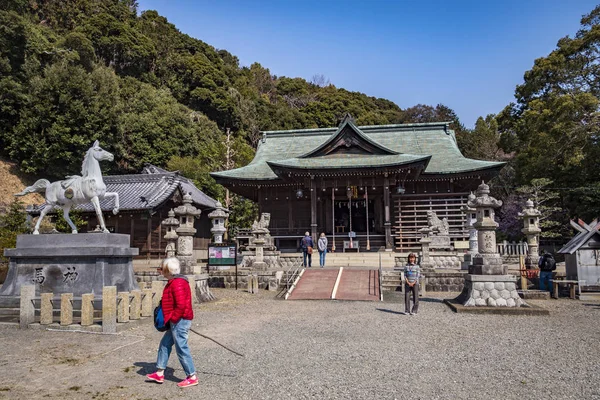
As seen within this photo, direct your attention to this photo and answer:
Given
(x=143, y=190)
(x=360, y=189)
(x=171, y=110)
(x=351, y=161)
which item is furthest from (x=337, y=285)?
(x=171, y=110)

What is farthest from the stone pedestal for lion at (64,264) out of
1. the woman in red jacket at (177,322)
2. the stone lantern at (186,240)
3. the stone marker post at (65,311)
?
the woman in red jacket at (177,322)

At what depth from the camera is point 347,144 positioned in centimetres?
2394

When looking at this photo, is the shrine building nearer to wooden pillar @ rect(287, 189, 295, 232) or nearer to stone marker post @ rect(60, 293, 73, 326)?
wooden pillar @ rect(287, 189, 295, 232)

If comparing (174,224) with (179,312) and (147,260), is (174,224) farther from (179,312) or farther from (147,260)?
(179,312)

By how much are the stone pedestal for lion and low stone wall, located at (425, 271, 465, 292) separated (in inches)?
418

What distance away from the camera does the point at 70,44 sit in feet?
125

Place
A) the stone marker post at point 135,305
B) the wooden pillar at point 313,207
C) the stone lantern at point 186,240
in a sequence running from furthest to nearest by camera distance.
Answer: the wooden pillar at point 313,207 → the stone lantern at point 186,240 → the stone marker post at point 135,305

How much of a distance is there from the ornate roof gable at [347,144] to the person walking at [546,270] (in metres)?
11.6

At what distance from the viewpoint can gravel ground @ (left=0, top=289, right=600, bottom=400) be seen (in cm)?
453

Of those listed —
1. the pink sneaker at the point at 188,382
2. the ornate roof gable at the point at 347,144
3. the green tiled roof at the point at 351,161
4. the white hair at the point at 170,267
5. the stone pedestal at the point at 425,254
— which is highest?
the ornate roof gable at the point at 347,144

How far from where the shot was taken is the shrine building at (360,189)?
71.2 feet

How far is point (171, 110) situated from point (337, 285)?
3475 centimetres

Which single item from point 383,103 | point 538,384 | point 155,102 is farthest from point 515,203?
point 383,103

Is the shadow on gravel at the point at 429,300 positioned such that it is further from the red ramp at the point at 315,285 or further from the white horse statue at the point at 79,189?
the white horse statue at the point at 79,189
